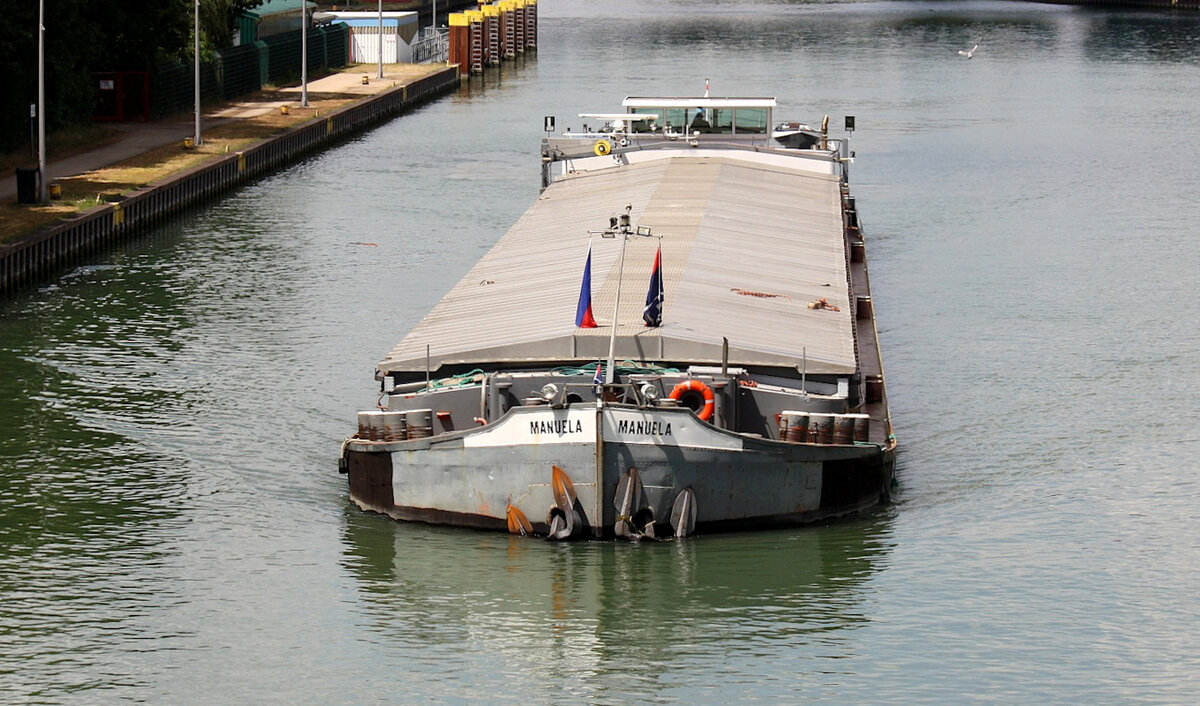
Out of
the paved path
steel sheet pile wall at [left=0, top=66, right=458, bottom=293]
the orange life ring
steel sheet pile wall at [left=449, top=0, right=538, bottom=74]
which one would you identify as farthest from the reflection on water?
steel sheet pile wall at [left=449, top=0, right=538, bottom=74]

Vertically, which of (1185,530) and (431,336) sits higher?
(431,336)

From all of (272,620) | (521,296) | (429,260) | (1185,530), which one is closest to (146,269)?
(429,260)

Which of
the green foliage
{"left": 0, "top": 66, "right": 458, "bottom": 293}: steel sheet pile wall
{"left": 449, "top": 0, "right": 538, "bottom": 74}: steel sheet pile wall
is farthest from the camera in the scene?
{"left": 449, "top": 0, "right": 538, "bottom": 74}: steel sheet pile wall

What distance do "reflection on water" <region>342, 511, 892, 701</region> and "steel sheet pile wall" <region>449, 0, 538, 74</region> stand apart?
294 ft

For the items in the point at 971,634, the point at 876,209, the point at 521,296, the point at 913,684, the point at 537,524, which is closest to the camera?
the point at 913,684

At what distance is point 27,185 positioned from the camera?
5150 centimetres

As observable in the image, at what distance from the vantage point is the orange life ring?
2612 cm

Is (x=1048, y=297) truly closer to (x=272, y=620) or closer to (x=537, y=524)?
(x=537, y=524)

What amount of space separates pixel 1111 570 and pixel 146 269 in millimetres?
31409

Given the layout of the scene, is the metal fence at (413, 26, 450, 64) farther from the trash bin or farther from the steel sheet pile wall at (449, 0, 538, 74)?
the trash bin

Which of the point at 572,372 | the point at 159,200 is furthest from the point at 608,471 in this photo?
the point at 159,200

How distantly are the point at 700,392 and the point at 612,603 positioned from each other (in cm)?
339

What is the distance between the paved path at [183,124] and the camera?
60.0 m

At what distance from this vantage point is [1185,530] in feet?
93.9
